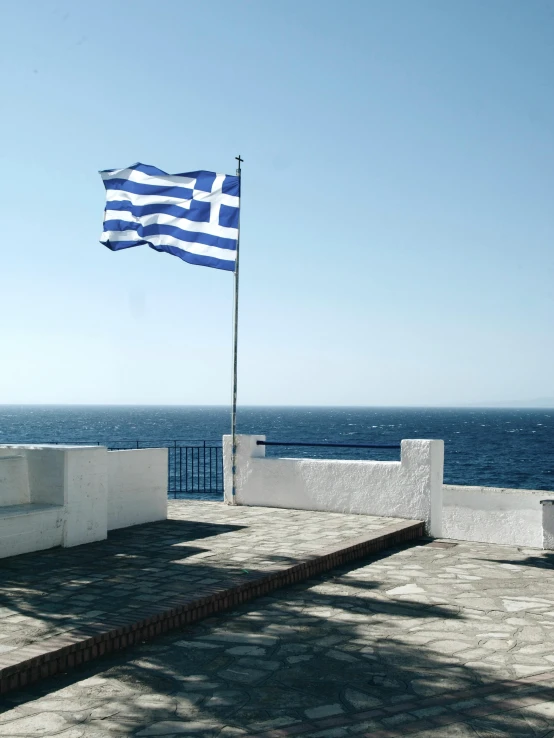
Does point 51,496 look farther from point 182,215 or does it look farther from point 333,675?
point 182,215

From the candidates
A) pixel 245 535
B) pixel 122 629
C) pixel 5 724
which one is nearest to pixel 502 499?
pixel 245 535

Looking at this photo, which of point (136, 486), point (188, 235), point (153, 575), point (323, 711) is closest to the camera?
point (323, 711)

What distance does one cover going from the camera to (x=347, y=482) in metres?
11.5

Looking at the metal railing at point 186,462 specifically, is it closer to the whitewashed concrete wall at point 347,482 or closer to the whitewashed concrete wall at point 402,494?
the whitewashed concrete wall at point 347,482

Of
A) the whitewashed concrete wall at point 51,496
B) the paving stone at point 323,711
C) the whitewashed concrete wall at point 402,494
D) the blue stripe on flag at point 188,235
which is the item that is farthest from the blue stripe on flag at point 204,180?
the paving stone at point 323,711

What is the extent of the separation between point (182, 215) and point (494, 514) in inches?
278

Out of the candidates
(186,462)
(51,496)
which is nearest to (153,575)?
(51,496)

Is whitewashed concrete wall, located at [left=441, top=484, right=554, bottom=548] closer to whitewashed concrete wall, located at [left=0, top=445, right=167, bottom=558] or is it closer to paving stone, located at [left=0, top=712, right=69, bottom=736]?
whitewashed concrete wall, located at [left=0, top=445, right=167, bottom=558]

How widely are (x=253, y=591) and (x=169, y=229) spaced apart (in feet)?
23.3

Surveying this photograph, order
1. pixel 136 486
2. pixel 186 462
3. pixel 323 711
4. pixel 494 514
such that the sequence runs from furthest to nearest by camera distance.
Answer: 1. pixel 186 462
2. pixel 494 514
3. pixel 136 486
4. pixel 323 711

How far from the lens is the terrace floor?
14.2ft

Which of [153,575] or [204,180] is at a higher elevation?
[204,180]

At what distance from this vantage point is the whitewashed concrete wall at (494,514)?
12.3 metres

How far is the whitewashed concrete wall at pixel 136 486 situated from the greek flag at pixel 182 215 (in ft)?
11.5
